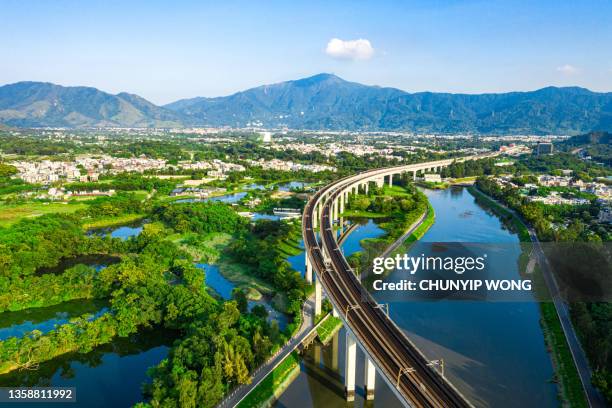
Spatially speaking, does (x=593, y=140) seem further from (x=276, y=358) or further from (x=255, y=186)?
(x=276, y=358)

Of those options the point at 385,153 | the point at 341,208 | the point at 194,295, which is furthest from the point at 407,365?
the point at 385,153

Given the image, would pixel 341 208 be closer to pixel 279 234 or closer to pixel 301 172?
pixel 279 234

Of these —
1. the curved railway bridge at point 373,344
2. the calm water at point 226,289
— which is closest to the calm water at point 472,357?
the curved railway bridge at point 373,344

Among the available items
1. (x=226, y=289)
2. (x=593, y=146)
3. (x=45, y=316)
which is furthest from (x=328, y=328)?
(x=593, y=146)

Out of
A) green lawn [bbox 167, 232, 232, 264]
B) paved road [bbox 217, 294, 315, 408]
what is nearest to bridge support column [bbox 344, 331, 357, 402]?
paved road [bbox 217, 294, 315, 408]

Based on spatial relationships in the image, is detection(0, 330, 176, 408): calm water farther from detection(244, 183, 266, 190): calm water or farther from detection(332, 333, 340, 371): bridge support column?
detection(244, 183, 266, 190): calm water
